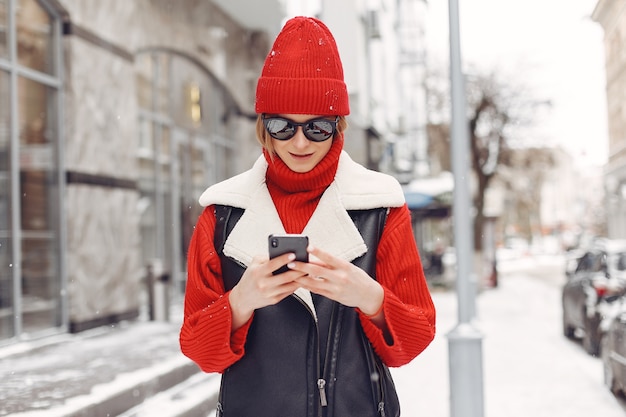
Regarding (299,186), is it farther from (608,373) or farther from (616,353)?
(608,373)

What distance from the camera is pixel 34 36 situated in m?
9.95

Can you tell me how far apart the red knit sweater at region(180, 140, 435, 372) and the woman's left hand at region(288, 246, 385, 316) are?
12 centimetres

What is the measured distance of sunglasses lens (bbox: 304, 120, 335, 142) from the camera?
1.64 meters

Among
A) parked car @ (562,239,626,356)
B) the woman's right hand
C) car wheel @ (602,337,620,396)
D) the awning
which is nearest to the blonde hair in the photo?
the woman's right hand

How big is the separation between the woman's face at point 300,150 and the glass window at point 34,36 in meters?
8.99

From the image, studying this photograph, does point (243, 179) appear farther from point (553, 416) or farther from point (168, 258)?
point (168, 258)

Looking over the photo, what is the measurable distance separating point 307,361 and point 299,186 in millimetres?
406

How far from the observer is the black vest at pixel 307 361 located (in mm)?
1648

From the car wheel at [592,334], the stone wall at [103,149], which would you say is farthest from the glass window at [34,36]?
the car wheel at [592,334]

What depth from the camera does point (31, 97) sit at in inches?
385

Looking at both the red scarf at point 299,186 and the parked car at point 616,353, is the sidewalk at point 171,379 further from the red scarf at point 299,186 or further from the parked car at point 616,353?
the red scarf at point 299,186

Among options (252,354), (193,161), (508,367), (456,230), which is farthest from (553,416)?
(193,161)

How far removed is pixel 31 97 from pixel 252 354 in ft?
29.9

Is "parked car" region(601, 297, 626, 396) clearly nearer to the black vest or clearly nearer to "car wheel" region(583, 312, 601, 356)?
"car wheel" region(583, 312, 601, 356)
